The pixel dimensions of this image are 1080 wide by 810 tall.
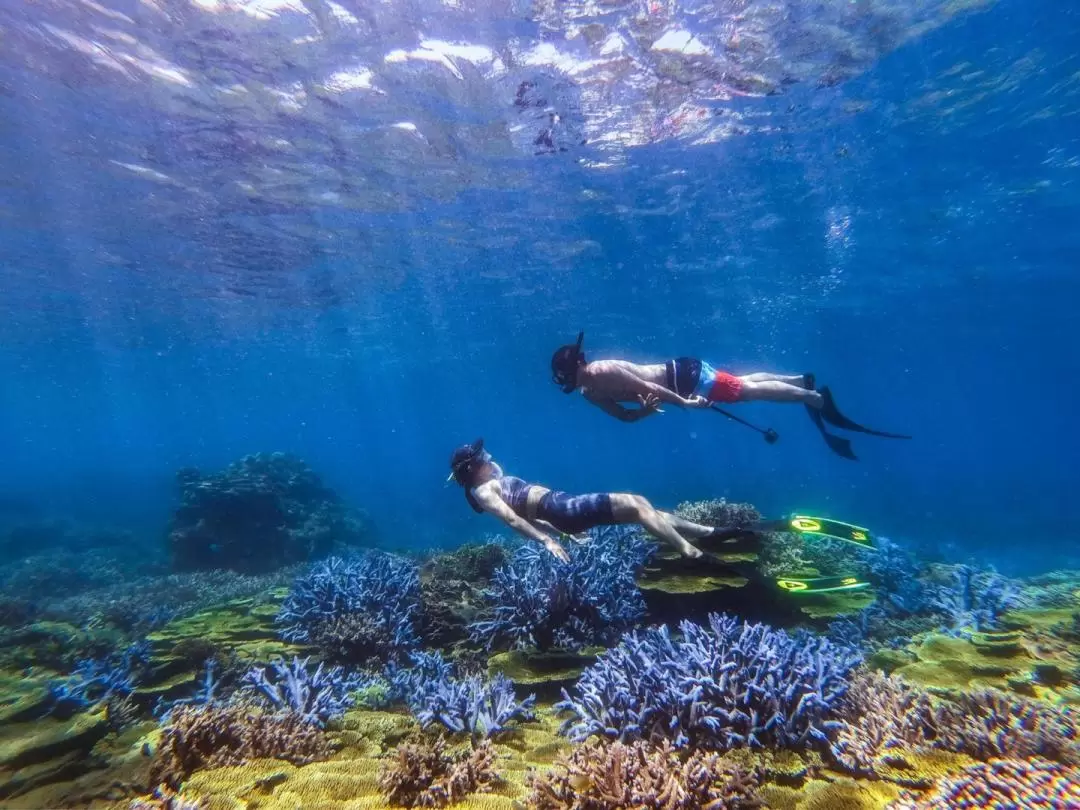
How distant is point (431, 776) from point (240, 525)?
1651cm

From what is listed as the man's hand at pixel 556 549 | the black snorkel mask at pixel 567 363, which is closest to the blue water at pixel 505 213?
the black snorkel mask at pixel 567 363

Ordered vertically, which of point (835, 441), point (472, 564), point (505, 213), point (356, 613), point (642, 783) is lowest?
point (472, 564)

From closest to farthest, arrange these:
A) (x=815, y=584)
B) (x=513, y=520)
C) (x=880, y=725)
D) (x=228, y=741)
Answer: (x=880, y=725) → (x=228, y=741) → (x=513, y=520) → (x=815, y=584)

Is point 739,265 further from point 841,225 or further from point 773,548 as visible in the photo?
point 773,548

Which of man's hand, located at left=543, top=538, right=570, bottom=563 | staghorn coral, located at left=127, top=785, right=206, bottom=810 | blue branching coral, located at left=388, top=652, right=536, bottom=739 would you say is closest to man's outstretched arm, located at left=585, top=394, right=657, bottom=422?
man's hand, located at left=543, top=538, right=570, bottom=563

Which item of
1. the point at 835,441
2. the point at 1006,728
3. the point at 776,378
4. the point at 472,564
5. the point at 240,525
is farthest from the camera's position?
the point at 240,525

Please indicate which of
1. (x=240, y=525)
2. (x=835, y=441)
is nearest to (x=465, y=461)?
(x=835, y=441)

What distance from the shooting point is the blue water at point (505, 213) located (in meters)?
11.9

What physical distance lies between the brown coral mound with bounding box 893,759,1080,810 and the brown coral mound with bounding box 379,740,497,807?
8.31 feet

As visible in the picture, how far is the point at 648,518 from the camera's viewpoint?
602cm

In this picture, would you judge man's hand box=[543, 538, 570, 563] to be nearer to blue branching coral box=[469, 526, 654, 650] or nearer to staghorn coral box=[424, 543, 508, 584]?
blue branching coral box=[469, 526, 654, 650]

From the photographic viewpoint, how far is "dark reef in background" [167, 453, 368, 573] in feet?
56.7

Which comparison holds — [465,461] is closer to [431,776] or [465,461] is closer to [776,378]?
[431,776]

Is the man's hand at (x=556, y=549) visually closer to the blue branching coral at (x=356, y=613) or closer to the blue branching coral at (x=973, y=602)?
the blue branching coral at (x=356, y=613)
